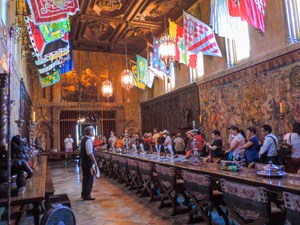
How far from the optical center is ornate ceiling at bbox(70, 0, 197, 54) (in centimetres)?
1227

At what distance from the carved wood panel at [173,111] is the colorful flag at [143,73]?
1.72m

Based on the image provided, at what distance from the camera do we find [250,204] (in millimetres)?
2570

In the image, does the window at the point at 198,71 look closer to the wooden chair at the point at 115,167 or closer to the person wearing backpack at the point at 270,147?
the wooden chair at the point at 115,167

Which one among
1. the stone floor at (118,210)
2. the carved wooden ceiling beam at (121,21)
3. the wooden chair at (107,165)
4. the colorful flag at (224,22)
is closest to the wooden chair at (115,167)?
the wooden chair at (107,165)

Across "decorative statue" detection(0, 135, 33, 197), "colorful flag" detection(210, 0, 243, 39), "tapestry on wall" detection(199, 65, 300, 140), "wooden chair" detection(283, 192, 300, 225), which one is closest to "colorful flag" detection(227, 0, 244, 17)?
"colorful flag" detection(210, 0, 243, 39)

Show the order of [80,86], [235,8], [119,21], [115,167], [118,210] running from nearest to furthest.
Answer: [118,210], [235,8], [115,167], [119,21], [80,86]

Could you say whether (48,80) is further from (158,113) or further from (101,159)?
(158,113)

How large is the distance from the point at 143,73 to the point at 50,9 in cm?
822

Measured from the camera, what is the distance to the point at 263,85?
8258 millimetres

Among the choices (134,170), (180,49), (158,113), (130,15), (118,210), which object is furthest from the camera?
(158,113)

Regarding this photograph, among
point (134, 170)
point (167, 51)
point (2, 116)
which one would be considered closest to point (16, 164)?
point (2, 116)

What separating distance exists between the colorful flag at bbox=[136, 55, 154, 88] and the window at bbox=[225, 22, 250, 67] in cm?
435

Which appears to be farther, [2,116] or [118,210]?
[118,210]

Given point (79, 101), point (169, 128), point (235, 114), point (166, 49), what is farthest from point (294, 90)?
point (79, 101)
